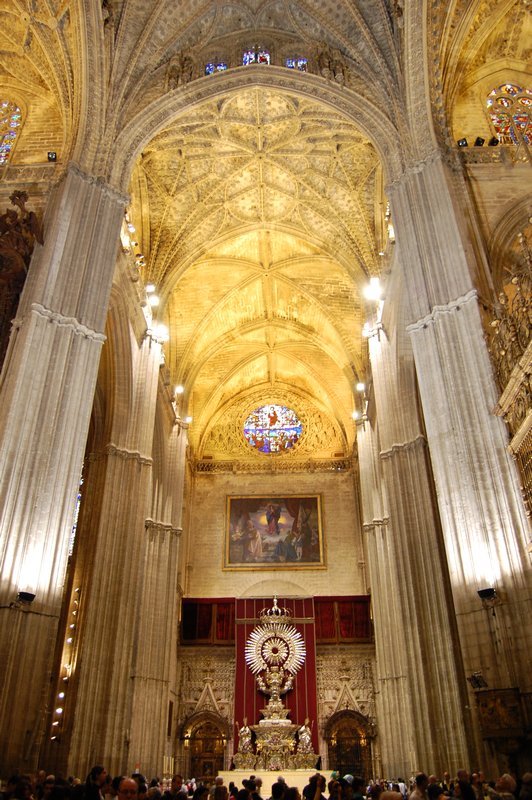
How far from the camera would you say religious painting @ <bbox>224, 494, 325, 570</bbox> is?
26.3m

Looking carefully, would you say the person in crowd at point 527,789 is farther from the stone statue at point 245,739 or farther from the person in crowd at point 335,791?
the stone statue at point 245,739

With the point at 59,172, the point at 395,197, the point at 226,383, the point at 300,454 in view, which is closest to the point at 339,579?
the point at 300,454

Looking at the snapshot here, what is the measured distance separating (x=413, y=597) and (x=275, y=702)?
9495mm

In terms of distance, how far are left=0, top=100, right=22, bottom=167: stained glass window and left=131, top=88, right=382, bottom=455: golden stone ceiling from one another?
11.9 ft

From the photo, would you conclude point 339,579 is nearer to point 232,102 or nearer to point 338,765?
point 338,765

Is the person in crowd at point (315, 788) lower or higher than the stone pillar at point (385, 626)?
lower

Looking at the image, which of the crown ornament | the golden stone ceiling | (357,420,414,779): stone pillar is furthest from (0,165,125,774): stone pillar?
the crown ornament

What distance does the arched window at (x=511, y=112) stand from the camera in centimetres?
1600

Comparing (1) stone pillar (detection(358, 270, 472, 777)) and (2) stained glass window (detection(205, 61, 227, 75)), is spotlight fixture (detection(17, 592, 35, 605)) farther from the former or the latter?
(2) stained glass window (detection(205, 61, 227, 75))

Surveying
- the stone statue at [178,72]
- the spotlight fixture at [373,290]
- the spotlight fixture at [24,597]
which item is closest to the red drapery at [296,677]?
the spotlight fixture at [373,290]

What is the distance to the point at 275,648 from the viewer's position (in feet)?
75.6

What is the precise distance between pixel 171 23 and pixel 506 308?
12602 mm

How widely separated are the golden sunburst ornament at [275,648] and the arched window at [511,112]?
17148mm

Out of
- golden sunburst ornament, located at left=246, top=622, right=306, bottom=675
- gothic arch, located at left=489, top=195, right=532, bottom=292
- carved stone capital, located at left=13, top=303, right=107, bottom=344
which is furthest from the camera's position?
golden sunburst ornament, located at left=246, top=622, right=306, bottom=675
